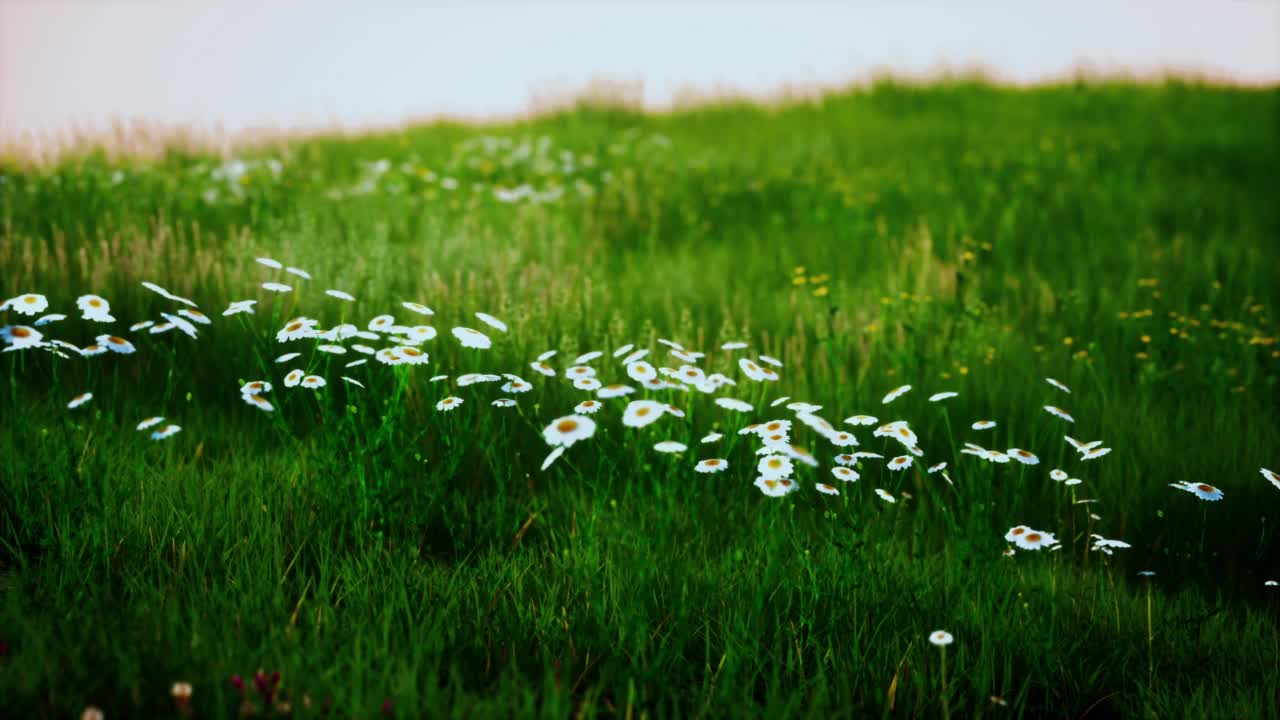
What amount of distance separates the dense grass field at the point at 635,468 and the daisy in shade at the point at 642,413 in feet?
0.44

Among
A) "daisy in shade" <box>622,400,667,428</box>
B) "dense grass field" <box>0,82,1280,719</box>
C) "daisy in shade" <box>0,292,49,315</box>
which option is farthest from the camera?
"daisy in shade" <box>0,292,49,315</box>

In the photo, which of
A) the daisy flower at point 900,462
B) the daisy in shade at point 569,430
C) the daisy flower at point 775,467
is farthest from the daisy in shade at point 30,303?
the daisy flower at point 900,462

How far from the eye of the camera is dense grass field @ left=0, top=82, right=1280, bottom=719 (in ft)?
7.59

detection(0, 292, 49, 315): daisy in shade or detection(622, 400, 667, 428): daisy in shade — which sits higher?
detection(0, 292, 49, 315): daisy in shade

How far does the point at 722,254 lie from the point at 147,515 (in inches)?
171

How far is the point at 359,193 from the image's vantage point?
7379 mm

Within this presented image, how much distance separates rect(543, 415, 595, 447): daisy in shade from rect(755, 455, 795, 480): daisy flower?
1.68 ft

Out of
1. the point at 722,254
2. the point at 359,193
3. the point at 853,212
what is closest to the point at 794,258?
the point at 722,254

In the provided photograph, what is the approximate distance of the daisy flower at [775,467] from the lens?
2.51m

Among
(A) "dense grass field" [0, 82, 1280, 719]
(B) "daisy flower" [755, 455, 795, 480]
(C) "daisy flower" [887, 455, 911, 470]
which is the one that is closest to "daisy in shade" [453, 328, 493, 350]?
(A) "dense grass field" [0, 82, 1280, 719]

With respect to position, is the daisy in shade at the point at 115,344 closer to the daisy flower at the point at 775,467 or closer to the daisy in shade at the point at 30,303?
the daisy in shade at the point at 30,303

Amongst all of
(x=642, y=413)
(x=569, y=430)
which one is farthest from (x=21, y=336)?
(x=642, y=413)

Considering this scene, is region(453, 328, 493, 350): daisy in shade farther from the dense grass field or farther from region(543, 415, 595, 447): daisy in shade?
region(543, 415, 595, 447): daisy in shade

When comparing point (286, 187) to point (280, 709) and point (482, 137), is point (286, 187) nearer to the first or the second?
point (482, 137)
